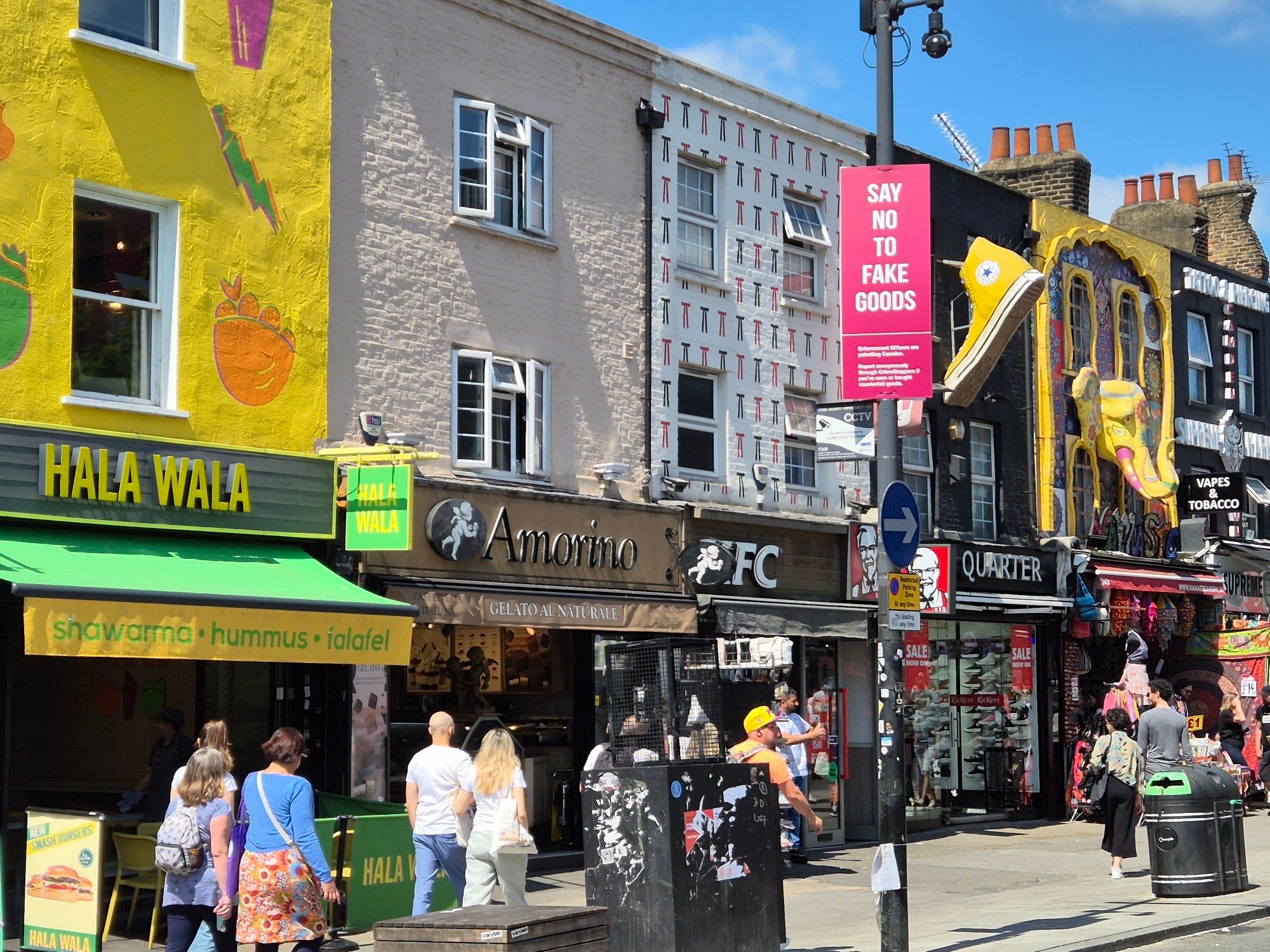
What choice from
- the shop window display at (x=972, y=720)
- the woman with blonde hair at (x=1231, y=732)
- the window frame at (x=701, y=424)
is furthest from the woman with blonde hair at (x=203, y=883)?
the woman with blonde hair at (x=1231, y=732)

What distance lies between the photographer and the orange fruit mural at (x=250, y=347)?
14.8m

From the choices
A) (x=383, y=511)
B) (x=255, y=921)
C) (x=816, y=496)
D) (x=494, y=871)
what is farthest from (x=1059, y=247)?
(x=255, y=921)

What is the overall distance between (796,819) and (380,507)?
6.84 m

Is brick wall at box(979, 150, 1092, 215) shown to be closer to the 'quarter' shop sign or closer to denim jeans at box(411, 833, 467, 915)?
the 'quarter' shop sign

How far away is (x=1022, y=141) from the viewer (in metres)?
29.1

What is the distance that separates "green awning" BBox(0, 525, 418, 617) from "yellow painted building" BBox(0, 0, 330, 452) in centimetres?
95

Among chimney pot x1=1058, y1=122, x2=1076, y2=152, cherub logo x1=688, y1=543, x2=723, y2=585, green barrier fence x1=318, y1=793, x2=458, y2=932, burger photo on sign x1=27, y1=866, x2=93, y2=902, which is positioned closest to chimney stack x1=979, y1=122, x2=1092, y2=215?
chimney pot x1=1058, y1=122, x2=1076, y2=152

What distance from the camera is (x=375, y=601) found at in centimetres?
1423

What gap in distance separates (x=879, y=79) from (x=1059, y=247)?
47.1 feet

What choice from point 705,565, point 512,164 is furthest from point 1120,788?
point 512,164

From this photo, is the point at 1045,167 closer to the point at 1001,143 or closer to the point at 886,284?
the point at 1001,143

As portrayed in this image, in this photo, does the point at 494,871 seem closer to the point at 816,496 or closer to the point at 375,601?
the point at 375,601

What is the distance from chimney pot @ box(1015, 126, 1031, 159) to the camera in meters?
29.0

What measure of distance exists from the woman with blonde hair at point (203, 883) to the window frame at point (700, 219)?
443 inches
